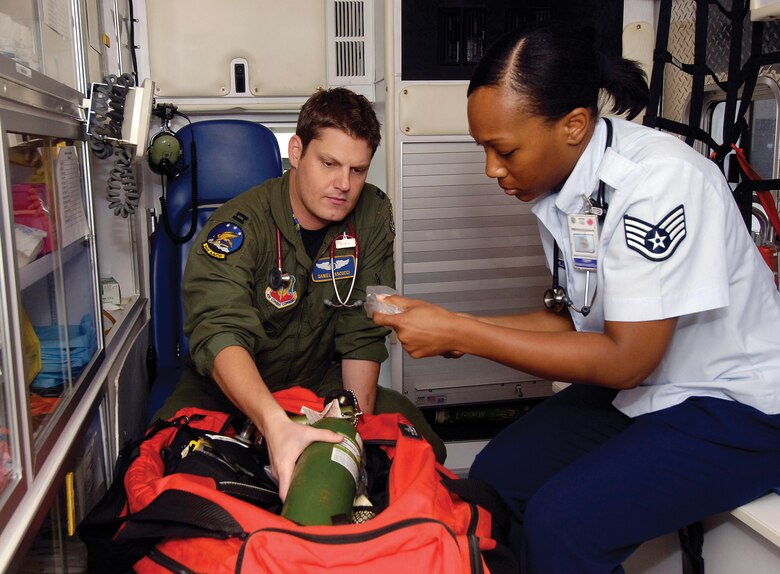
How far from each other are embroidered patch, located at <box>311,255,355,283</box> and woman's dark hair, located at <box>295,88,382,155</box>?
0.38 metres

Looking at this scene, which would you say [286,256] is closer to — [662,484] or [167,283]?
[167,283]

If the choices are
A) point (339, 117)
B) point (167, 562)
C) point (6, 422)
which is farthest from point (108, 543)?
point (339, 117)

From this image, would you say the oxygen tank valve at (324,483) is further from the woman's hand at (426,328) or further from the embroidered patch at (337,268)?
the embroidered patch at (337,268)

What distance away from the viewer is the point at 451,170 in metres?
2.95

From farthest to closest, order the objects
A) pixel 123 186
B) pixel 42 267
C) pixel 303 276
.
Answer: pixel 303 276 < pixel 123 186 < pixel 42 267

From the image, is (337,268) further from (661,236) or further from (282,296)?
(661,236)

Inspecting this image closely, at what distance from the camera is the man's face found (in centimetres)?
215

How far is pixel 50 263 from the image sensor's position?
169 cm

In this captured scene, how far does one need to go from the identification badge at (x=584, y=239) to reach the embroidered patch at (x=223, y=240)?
3.25ft

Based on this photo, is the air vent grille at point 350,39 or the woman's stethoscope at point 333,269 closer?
the woman's stethoscope at point 333,269

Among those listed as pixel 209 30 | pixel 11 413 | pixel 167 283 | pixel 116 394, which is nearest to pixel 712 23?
pixel 209 30

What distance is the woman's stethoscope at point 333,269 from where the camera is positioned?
2234mm

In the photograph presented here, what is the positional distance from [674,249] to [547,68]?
491 millimetres

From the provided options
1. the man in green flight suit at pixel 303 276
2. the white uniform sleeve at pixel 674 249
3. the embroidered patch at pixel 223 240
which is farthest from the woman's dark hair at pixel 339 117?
the white uniform sleeve at pixel 674 249
